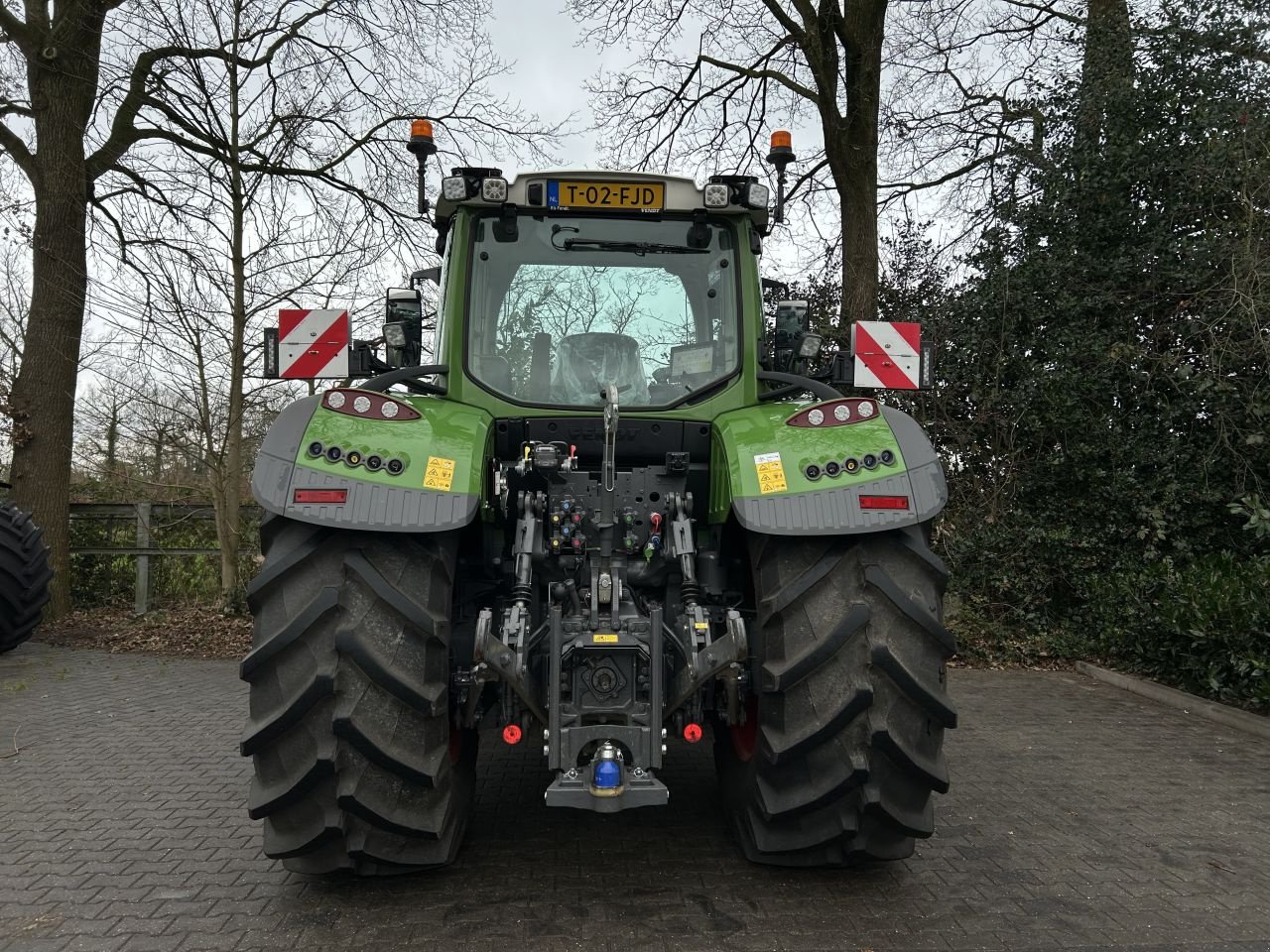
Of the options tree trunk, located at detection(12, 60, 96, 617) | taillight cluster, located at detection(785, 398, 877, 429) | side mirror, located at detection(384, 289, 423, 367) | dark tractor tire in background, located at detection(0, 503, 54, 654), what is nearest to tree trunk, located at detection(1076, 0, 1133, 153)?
taillight cluster, located at detection(785, 398, 877, 429)

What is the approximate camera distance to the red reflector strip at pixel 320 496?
9.43ft

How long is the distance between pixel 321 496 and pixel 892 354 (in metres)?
4.07

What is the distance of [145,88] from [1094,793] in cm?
1104

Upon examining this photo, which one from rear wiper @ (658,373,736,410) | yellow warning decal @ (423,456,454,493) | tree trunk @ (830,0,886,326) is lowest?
yellow warning decal @ (423,456,454,493)

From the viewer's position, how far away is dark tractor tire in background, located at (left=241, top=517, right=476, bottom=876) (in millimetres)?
2773

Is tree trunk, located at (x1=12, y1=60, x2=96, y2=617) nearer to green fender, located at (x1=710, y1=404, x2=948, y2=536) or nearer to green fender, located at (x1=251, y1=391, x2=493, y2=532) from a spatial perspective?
green fender, located at (x1=251, y1=391, x2=493, y2=532)

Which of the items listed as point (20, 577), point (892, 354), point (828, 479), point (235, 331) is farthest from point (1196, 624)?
point (20, 577)

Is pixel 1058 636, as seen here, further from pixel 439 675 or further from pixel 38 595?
pixel 38 595

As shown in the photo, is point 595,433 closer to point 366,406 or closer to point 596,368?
point 596,368

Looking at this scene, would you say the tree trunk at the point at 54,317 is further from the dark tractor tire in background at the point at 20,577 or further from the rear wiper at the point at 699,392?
the rear wiper at the point at 699,392

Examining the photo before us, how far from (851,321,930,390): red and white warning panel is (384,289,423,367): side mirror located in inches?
94.6

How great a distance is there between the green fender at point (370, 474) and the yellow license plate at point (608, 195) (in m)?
1.24

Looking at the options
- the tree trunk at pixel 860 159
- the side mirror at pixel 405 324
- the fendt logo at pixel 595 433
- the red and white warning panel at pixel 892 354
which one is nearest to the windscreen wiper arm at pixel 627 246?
the fendt logo at pixel 595 433

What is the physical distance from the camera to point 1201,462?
308 inches
